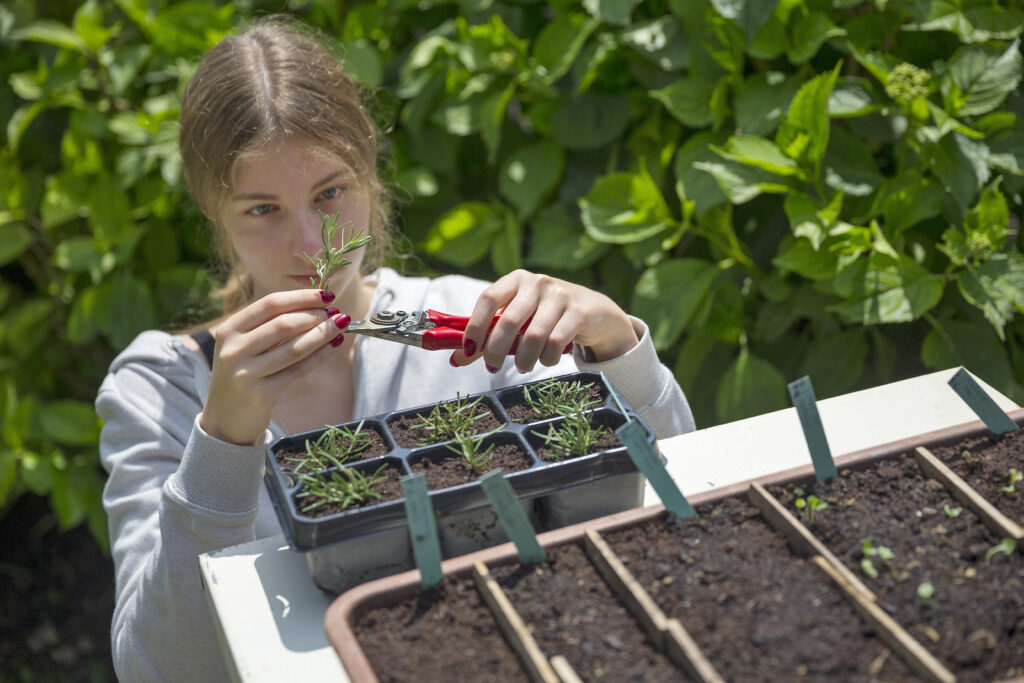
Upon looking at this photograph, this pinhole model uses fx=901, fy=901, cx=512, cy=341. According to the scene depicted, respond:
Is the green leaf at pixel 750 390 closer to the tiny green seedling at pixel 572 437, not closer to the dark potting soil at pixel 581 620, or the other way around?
the tiny green seedling at pixel 572 437

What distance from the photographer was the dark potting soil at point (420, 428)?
0.98 m

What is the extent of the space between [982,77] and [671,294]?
0.62 meters

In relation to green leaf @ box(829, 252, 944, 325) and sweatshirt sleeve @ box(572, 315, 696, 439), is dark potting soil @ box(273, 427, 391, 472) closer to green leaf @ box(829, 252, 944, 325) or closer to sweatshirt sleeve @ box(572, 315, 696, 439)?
sweatshirt sleeve @ box(572, 315, 696, 439)

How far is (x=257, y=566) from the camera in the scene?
932 mm

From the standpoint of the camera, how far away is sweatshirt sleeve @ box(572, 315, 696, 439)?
1.24 m

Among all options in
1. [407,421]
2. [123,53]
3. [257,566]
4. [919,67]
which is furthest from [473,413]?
[123,53]

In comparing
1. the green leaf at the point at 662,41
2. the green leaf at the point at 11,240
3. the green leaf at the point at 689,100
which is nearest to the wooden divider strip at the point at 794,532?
the green leaf at the point at 689,100

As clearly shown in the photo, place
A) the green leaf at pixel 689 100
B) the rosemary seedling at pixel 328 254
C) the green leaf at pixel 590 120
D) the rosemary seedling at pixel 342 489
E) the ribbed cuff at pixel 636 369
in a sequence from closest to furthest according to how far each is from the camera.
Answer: the rosemary seedling at pixel 342 489
the rosemary seedling at pixel 328 254
the ribbed cuff at pixel 636 369
the green leaf at pixel 689 100
the green leaf at pixel 590 120

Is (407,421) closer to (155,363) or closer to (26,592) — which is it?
(155,363)

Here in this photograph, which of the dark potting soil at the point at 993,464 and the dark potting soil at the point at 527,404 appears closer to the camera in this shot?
the dark potting soil at the point at 993,464

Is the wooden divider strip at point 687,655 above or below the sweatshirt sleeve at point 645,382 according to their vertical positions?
above

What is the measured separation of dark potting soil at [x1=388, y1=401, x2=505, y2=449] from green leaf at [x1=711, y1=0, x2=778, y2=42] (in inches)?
35.7

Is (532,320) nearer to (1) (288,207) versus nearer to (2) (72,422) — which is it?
(1) (288,207)

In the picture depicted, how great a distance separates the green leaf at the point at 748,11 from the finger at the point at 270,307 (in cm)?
94
